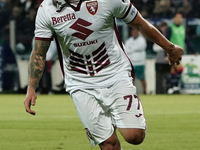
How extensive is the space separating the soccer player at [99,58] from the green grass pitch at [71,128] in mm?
1864

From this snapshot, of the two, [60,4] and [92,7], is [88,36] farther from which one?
[60,4]

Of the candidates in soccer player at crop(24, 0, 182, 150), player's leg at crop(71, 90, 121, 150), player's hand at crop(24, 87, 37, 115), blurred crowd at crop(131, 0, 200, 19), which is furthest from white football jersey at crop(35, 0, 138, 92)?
blurred crowd at crop(131, 0, 200, 19)

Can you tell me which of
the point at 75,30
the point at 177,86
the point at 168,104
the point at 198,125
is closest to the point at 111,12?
the point at 75,30

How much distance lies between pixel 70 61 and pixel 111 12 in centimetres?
65

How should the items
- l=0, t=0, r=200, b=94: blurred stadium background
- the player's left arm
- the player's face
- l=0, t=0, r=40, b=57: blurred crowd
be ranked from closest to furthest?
the player's left arm
the player's face
l=0, t=0, r=200, b=94: blurred stadium background
l=0, t=0, r=40, b=57: blurred crowd

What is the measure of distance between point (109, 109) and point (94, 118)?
0.17 m

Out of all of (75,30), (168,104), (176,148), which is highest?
(75,30)

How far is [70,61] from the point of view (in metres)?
5.54

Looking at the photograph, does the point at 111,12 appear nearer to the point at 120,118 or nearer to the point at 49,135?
the point at 120,118

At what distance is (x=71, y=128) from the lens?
9289 millimetres

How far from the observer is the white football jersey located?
5.31 metres

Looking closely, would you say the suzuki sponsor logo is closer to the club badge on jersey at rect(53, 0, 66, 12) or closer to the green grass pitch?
the club badge on jersey at rect(53, 0, 66, 12)

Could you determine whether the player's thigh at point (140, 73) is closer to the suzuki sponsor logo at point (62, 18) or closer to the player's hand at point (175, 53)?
the player's hand at point (175, 53)

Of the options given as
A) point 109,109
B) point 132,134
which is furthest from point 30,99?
point 132,134
